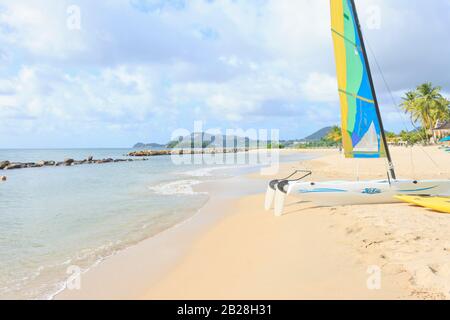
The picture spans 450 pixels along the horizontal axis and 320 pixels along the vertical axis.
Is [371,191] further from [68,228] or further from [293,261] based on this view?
[68,228]

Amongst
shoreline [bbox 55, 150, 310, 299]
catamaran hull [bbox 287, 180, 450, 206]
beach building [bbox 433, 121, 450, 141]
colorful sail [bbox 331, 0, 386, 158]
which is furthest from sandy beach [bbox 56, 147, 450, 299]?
beach building [bbox 433, 121, 450, 141]

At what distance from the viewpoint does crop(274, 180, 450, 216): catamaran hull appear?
9.84m

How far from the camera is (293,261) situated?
5.81m

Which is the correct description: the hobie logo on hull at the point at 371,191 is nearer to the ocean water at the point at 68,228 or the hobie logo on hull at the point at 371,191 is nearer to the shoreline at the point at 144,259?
the shoreline at the point at 144,259

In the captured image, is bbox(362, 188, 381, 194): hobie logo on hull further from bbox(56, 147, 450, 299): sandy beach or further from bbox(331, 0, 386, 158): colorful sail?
bbox(331, 0, 386, 158): colorful sail

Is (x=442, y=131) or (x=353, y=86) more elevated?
(x=442, y=131)

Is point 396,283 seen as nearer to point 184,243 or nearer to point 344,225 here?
point 344,225

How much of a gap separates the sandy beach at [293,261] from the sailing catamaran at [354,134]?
2.48 feet

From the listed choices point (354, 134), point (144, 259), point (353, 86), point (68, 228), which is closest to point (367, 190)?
point (354, 134)

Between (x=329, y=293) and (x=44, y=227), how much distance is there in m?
9.21

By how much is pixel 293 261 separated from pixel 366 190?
5.22 m

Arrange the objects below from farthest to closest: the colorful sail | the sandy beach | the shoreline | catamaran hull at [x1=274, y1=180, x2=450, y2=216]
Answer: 1. the colorful sail
2. catamaran hull at [x1=274, y1=180, x2=450, y2=216]
3. the shoreline
4. the sandy beach

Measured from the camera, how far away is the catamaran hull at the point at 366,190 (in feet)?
32.3

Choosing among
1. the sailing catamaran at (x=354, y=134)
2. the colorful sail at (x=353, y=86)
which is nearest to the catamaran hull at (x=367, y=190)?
the sailing catamaran at (x=354, y=134)
